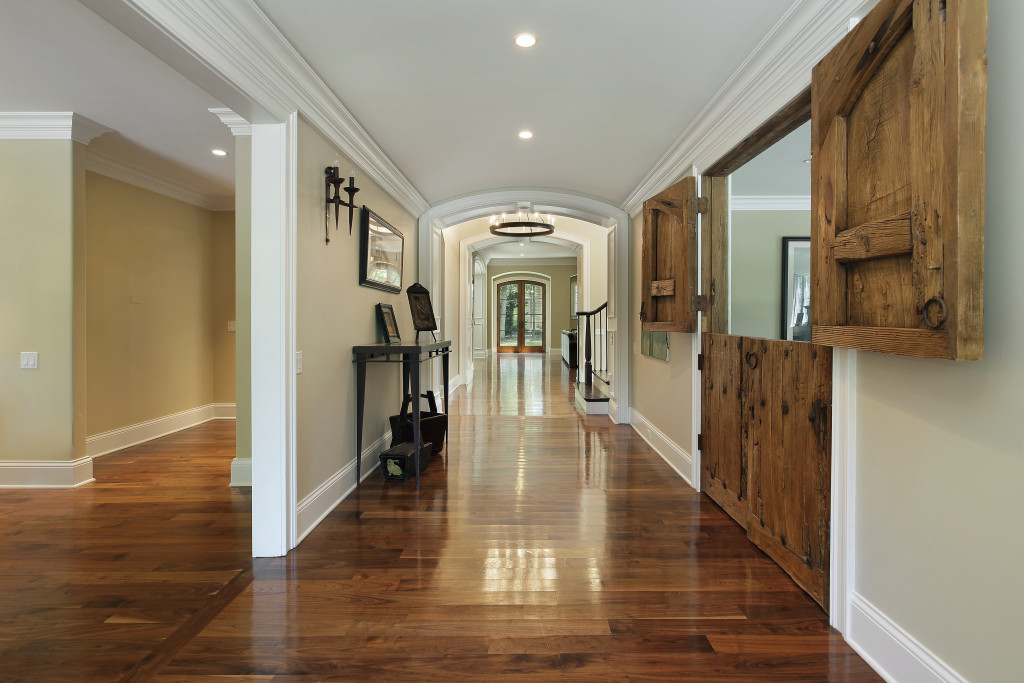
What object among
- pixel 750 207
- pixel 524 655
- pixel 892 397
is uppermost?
pixel 750 207

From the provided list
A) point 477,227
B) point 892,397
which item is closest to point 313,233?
point 892,397

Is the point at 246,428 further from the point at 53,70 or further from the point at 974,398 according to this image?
the point at 974,398

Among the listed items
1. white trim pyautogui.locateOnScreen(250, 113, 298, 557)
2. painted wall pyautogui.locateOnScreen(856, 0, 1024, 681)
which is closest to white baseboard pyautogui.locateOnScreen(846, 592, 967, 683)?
painted wall pyautogui.locateOnScreen(856, 0, 1024, 681)

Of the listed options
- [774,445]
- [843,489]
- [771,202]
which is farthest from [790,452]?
[771,202]

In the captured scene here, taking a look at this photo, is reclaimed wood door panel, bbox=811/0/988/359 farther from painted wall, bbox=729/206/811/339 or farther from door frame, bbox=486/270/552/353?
door frame, bbox=486/270/552/353

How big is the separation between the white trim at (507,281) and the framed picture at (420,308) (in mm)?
11525

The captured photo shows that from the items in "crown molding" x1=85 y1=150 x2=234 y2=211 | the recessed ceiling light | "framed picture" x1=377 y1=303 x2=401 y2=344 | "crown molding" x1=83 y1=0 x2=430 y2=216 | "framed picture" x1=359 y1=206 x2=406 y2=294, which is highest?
"crown molding" x1=85 y1=150 x2=234 y2=211

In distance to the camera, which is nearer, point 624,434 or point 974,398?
point 974,398

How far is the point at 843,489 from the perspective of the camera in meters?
2.05

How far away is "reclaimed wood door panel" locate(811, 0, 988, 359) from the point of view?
1.37 metres

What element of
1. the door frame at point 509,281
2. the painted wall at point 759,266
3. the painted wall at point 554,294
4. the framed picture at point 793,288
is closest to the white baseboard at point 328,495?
the painted wall at point 759,266

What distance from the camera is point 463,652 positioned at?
192cm

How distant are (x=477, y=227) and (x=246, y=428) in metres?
6.61

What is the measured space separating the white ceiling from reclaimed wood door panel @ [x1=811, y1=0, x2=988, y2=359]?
0.72m
